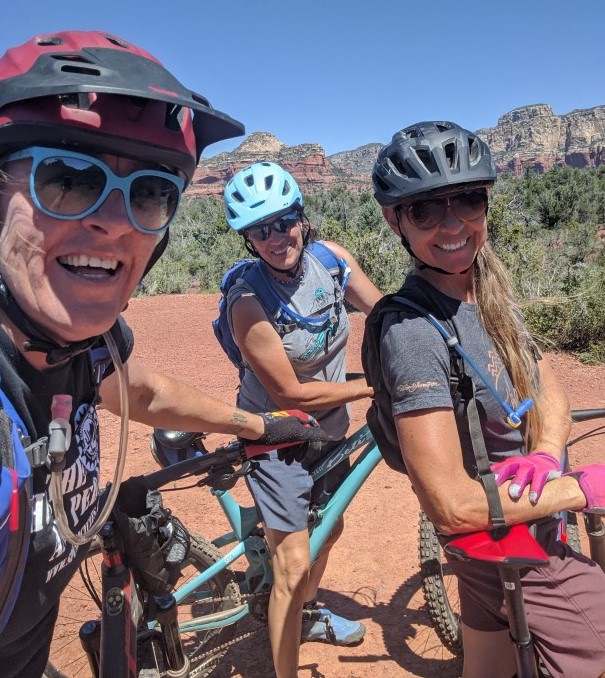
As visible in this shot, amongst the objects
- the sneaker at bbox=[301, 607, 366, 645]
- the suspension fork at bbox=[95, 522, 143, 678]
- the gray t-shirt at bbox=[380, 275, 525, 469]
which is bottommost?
the sneaker at bbox=[301, 607, 366, 645]

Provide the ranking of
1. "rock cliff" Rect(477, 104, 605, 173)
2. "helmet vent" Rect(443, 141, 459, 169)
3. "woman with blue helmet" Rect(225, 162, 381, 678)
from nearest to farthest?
"helmet vent" Rect(443, 141, 459, 169) < "woman with blue helmet" Rect(225, 162, 381, 678) < "rock cliff" Rect(477, 104, 605, 173)

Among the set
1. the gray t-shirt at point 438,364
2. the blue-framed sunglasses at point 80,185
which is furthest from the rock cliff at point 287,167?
the blue-framed sunglasses at point 80,185

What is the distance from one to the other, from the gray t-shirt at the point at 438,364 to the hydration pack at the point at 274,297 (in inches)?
33.2

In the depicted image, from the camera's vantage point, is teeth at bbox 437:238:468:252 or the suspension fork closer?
the suspension fork

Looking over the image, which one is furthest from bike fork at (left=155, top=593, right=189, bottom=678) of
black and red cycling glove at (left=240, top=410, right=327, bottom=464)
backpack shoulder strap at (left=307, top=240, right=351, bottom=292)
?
backpack shoulder strap at (left=307, top=240, right=351, bottom=292)

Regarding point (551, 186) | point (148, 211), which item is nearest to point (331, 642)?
point (148, 211)

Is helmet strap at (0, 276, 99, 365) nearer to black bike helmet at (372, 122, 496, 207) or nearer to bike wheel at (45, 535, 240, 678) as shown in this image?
black bike helmet at (372, 122, 496, 207)

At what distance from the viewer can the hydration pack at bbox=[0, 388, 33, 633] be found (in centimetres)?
95

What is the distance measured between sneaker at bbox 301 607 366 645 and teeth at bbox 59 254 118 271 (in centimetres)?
235

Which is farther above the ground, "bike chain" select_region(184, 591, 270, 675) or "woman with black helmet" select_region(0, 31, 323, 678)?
"woman with black helmet" select_region(0, 31, 323, 678)

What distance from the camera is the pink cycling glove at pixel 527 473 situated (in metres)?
1.49

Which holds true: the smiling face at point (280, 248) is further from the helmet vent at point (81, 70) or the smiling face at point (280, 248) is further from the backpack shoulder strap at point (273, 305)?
the helmet vent at point (81, 70)

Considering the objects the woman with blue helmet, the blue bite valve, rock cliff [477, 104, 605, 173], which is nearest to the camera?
the blue bite valve

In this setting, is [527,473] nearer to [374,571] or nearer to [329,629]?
[329,629]
